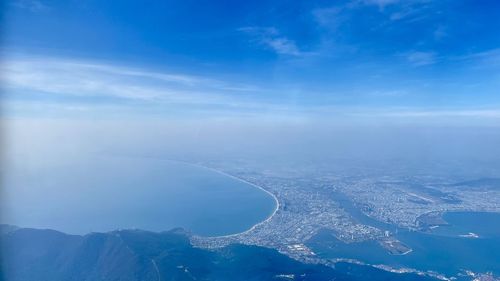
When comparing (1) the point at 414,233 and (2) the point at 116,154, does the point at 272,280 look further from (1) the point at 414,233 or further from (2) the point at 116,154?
(2) the point at 116,154

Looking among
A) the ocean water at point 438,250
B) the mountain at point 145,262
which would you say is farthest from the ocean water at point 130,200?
the ocean water at point 438,250

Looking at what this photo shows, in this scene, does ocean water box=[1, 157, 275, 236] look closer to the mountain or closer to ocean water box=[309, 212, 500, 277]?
the mountain

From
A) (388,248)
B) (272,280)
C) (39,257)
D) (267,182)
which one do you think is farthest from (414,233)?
(39,257)

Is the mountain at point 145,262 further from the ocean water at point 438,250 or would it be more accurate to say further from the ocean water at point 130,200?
the ocean water at point 130,200

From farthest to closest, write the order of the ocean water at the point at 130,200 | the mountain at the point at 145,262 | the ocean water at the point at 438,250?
the ocean water at the point at 130,200
the ocean water at the point at 438,250
the mountain at the point at 145,262

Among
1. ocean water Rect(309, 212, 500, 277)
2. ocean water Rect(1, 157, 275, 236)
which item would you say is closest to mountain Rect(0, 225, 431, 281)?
ocean water Rect(309, 212, 500, 277)

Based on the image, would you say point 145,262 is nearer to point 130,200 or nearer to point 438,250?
point 438,250
